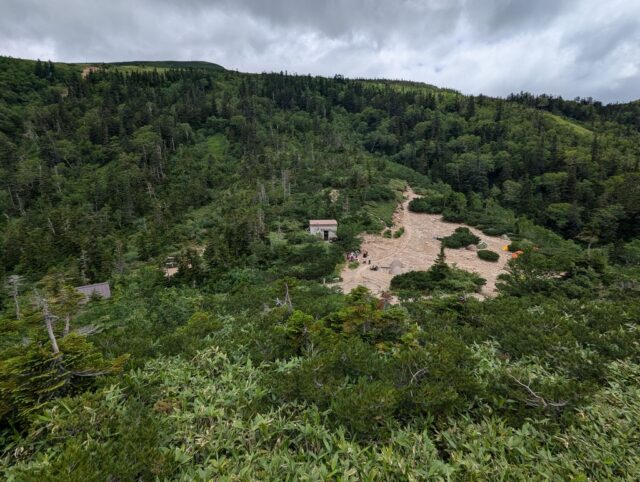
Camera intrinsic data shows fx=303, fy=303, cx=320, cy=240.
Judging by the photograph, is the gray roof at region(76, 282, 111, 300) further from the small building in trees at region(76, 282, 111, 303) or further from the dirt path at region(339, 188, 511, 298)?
the dirt path at region(339, 188, 511, 298)

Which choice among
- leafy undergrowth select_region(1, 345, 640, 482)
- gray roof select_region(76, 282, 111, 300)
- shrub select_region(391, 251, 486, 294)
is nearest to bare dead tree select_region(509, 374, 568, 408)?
leafy undergrowth select_region(1, 345, 640, 482)

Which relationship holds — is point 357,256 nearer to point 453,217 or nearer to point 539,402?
point 453,217

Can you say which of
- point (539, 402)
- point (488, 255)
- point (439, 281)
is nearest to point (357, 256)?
point (439, 281)

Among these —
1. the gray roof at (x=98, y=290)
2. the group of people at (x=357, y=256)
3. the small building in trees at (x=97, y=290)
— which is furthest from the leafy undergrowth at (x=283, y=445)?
the group of people at (x=357, y=256)

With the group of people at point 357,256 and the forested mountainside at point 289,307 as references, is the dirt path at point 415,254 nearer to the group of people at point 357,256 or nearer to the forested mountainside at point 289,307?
the group of people at point 357,256

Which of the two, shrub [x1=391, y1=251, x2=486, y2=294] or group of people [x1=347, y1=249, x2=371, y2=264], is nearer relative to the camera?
shrub [x1=391, y1=251, x2=486, y2=294]

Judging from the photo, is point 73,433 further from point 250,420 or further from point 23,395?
point 250,420
